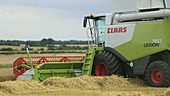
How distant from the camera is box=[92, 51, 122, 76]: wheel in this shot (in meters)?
17.4

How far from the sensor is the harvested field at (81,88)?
488 inches

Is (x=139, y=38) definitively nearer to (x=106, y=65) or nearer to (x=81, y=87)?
(x=106, y=65)

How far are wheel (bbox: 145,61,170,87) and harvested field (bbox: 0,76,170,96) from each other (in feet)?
1.37

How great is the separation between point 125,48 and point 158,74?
189 centimetres

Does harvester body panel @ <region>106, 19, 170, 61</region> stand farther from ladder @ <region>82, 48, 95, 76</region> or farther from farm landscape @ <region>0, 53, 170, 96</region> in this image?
farm landscape @ <region>0, 53, 170, 96</region>

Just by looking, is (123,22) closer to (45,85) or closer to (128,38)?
(128,38)

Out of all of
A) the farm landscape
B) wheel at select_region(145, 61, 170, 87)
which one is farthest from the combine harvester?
the farm landscape

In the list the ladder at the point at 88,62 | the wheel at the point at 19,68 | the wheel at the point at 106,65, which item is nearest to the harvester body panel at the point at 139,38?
the wheel at the point at 106,65

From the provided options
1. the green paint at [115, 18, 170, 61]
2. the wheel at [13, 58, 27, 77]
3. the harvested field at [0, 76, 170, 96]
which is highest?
the green paint at [115, 18, 170, 61]

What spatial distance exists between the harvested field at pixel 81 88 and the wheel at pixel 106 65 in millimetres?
948

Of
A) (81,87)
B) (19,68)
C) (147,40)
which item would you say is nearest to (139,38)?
(147,40)

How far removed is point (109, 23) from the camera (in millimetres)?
17922

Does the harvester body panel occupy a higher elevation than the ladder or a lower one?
higher

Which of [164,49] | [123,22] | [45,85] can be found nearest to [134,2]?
[123,22]
